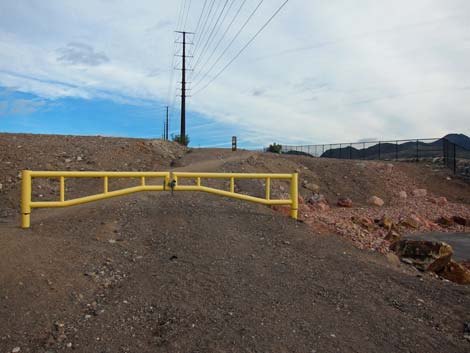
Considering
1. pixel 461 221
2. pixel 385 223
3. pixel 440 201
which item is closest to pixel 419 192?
pixel 440 201

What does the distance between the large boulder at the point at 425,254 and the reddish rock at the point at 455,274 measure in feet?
0.24

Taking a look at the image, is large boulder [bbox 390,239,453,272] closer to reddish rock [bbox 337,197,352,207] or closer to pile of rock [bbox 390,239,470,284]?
pile of rock [bbox 390,239,470,284]

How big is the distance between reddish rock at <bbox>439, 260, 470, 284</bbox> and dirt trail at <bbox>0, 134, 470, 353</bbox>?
0.64 m

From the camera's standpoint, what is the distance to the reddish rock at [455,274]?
22.4ft

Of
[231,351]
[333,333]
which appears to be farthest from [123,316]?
[333,333]

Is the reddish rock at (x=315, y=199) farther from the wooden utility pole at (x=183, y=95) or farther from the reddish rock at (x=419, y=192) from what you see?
the wooden utility pole at (x=183, y=95)

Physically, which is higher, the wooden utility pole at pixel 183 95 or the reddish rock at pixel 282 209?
the wooden utility pole at pixel 183 95

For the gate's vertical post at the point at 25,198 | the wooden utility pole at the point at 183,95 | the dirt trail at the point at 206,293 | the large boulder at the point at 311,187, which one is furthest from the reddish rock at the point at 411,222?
the wooden utility pole at the point at 183,95

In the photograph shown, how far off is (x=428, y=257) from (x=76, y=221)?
601 centimetres

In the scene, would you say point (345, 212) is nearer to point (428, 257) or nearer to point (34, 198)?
point (428, 257)

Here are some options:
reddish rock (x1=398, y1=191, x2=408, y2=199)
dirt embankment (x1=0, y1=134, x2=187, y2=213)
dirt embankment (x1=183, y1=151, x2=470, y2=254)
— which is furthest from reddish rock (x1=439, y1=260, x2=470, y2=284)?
reddish rock (x1=398, y1=191, x2=408, y2=199)

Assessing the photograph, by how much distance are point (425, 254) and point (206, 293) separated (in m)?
4.45

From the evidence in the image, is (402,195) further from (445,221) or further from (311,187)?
(311,187)

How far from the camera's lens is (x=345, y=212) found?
1558 cm
